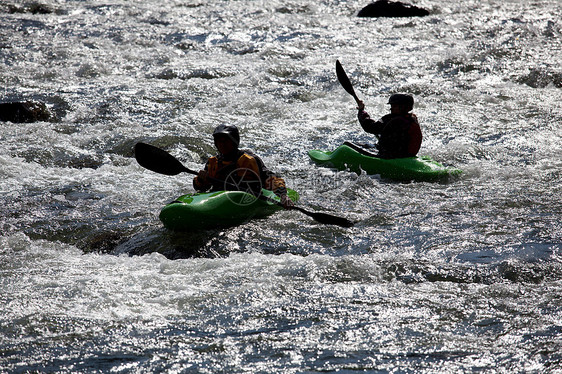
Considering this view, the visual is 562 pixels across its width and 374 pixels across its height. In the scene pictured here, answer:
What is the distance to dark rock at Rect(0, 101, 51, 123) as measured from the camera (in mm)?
8664

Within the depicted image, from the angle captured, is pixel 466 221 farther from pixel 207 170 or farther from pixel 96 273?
pixel 96 273

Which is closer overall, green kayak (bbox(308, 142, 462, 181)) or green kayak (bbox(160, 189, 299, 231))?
green kayak (bbox(160, 189, 299, 231))

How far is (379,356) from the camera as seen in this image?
3.42 m

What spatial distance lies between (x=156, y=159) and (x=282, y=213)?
4.24 ft

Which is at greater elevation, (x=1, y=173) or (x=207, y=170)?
(x=207, y=170)

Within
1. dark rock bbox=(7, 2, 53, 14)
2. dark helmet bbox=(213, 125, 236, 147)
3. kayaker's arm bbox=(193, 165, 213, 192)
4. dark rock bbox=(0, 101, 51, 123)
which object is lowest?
dark rock bbox=(0, 101, 51, 123)

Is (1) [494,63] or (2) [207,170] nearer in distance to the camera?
(2) [207,170]

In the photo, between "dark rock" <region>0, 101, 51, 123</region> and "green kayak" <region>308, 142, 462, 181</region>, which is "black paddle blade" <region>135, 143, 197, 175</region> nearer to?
"green kayak" <region>308, 142, 462, 181</region>

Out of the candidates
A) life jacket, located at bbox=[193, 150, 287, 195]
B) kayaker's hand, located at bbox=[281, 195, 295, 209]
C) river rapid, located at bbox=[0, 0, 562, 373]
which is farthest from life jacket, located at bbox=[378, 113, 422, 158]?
life jacket, located at bbox=[193, 150, 287, 195]

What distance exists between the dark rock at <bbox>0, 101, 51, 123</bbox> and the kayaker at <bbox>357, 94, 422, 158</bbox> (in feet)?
15.7

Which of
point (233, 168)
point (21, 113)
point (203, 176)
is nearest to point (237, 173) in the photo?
point (233, 168)

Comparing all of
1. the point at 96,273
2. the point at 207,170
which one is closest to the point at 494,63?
the point at 207,170

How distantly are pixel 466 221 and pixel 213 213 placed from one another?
2.22 m

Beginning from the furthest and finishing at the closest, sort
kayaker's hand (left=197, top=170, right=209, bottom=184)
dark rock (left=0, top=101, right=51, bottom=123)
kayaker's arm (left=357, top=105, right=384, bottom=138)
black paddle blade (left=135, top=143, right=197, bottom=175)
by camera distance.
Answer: dark rock (left=0, top=101, right=51, bottom=123), kayaker's arm (left=357, top=105, right=384, bottom=138), black paddle blade (left=135, top=143, right=197, bottom=175), kayaker's hand (left=197, top=170, right=209, bottom=184)
